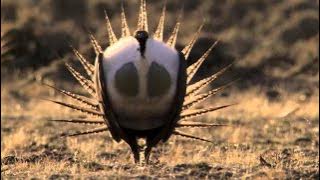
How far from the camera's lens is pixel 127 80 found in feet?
12.5

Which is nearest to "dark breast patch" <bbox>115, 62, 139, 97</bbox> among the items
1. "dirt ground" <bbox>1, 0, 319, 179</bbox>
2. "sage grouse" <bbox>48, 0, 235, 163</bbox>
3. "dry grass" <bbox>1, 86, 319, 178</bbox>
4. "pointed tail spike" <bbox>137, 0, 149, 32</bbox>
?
"sage grouse" <bbox>48, 0, 235, 163</bbox>

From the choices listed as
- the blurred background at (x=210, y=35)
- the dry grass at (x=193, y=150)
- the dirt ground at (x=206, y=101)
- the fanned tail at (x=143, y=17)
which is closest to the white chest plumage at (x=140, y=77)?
the fanned tail at (x=143, y=17)

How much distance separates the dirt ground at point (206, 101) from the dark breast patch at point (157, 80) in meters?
1.06

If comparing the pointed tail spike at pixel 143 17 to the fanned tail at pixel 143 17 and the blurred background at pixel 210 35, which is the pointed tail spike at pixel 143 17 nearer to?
the fanned tail at pixel 143 17

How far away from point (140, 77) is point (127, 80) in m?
0.07

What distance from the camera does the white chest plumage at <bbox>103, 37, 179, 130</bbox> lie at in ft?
12.5

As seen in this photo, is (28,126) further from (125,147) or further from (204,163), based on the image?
(204,163)

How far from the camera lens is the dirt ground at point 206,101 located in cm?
618

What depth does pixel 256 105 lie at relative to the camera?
13.0m

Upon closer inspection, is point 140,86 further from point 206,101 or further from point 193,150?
point 206,101

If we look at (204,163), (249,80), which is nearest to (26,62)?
(249,80)

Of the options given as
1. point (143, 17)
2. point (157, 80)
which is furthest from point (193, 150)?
point (157, 80)

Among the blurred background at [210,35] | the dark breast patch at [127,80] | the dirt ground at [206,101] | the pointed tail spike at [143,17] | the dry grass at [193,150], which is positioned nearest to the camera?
the dark breast patch at [127,80]

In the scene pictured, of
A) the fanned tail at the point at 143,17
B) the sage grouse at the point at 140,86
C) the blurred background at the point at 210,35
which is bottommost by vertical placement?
the sage grouse at the point at 140,86
